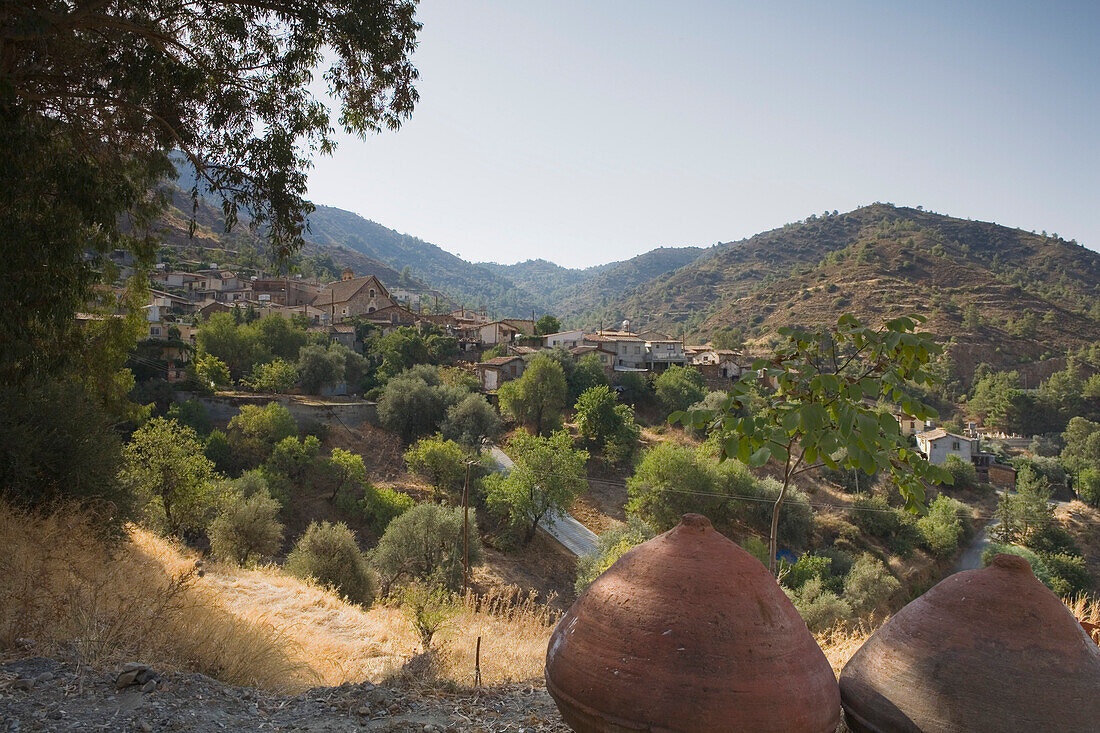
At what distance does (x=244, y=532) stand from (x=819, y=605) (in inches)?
679

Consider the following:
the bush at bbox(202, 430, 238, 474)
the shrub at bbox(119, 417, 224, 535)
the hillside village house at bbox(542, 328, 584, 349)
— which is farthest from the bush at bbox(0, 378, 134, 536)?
the hillside village house at bbox(542, 328, 584, 349)

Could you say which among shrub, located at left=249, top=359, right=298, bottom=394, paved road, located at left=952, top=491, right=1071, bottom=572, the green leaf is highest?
the green leaf

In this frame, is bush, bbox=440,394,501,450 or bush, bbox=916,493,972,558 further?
bush, bbox=440,394,501,450

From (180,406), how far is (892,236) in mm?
113931

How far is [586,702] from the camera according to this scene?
2824 millimetres

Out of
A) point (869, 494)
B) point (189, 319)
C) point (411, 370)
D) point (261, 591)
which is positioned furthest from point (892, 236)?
point (261, 591)

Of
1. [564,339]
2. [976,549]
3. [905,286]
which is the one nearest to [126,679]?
[976,549]

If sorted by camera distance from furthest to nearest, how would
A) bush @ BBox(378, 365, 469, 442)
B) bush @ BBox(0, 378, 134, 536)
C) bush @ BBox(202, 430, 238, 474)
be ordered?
bush @ BBox(378, 365, 469, 442)
bush @ BBox(202, 430, 238, 474)
bush @ BBox(0, 378, 134, 536)

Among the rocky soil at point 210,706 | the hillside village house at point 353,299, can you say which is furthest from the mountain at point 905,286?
the rocky soil at point 210,706

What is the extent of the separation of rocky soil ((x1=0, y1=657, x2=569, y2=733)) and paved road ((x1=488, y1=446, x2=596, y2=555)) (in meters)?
21.2

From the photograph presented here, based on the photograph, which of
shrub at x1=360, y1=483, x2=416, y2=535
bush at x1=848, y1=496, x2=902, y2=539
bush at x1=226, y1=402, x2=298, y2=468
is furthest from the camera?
bush at x1=848, y1=496, x2=902, y2=539

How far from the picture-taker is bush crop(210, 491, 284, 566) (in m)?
17.2

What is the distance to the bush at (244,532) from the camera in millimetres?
17233

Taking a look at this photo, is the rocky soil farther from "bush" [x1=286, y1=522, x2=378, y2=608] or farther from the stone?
"bush" [x1=286, y1=522, x2=378, y2=608]
